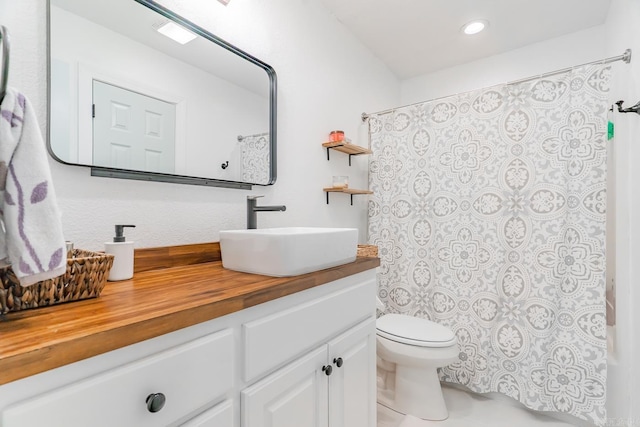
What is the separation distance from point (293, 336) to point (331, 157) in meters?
1.34

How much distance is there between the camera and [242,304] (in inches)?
28.3

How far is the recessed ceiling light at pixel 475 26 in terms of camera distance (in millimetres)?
2062

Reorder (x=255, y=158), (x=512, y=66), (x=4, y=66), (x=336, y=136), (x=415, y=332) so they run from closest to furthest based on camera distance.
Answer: (x=4, y=66)
(x=255, y=158)
(x=415, y=332)
(x=336, y=136)
(x=512, y=66)

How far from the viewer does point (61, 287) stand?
651 millimetres

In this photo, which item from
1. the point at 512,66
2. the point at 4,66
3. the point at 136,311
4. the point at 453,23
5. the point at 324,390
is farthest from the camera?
the point at 512,66

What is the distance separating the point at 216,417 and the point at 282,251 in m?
0.42

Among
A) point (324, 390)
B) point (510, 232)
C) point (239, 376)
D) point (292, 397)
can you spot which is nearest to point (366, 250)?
point (510, 232)

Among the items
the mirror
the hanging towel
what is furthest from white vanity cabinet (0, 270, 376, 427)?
the mirror

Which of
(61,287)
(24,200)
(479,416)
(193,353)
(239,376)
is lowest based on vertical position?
(479,416)

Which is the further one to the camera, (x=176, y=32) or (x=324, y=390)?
(x=176, y=32)

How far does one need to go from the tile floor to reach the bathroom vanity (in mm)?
689

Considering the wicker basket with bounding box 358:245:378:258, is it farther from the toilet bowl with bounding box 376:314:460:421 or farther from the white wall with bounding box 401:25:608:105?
the white wall with bounding box 401:25:608:105

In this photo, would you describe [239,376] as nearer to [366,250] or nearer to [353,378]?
[353,378]

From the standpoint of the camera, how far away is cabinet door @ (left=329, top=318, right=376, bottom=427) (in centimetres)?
103
